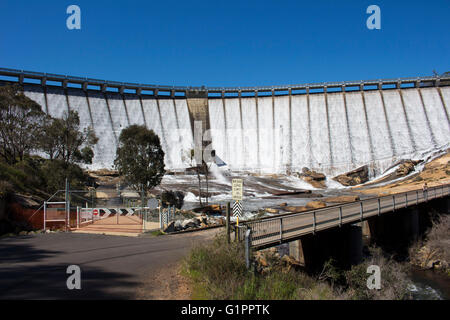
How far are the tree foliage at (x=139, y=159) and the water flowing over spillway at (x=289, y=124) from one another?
2871 cm

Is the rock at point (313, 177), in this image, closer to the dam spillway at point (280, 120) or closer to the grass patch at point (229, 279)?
the dam spillway at point (280, 120)

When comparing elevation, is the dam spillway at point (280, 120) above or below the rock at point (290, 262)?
above

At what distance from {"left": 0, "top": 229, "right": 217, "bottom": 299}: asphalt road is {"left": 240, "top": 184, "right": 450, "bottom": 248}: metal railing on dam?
254cm

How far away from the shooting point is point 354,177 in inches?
2233

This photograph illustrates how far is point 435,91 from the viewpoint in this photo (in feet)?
206

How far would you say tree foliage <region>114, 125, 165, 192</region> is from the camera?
28.4m

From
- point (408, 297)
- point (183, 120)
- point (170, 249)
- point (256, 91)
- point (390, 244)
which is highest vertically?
→ point (256, 91)

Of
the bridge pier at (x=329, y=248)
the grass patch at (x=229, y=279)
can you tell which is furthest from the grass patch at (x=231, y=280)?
the bridge pier at (x=329, y=248)

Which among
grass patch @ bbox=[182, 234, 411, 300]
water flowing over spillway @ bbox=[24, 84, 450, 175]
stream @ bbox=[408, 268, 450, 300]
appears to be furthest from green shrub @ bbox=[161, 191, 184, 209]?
water flowing over spillway @ bbox=[24, 84, 450, 175]

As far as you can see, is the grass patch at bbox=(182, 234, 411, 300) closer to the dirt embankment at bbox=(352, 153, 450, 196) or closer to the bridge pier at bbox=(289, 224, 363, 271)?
the bridge pier at bbox=(289, 224, 363, 271)

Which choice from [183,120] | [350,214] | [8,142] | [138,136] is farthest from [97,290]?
[183,120]

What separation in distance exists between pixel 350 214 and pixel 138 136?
18.9 m

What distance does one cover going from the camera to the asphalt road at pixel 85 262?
21.2 ft
